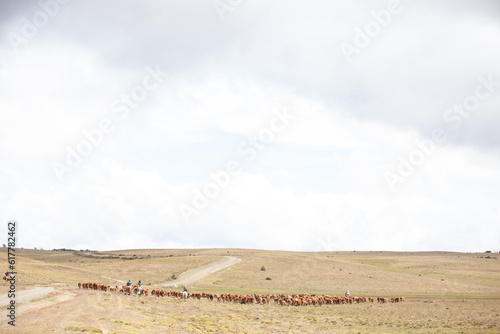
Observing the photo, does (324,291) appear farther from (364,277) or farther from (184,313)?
(184,313)

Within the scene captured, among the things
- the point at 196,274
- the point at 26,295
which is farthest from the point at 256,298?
the point at 196,274

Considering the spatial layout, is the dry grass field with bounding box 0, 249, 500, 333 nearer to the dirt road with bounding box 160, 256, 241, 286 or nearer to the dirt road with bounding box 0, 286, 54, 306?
the dirt road with bounding box 0, 286, 54, 306

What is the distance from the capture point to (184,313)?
38.0m

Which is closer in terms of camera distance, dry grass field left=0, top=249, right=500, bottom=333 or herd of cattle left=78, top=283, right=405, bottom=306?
dry grass field left=0, top=249, right=500, bottom=333

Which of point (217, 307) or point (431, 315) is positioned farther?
point (217, 307)

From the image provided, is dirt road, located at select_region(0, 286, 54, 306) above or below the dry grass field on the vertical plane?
above

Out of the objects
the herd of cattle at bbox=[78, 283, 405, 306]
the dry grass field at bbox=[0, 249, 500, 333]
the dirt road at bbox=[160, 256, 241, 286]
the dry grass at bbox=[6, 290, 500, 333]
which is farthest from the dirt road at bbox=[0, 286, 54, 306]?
the dirt road at bbox=[160, 256, 241, 286]

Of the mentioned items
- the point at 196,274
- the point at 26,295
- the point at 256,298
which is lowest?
the point at 256,298

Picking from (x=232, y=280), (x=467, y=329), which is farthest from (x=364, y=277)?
(x=467, y=329)

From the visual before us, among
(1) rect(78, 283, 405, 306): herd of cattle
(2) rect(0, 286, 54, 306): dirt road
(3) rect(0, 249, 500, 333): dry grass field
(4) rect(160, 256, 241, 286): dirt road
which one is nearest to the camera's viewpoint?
(3) rect(0, 249, 500, 333): dry grass field

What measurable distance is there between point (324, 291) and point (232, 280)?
60.8 ft

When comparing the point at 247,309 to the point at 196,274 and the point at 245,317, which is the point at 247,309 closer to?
the point at 245,317

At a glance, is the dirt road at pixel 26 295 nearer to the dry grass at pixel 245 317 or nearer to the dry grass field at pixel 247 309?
the dry grass field at pixel 247 309

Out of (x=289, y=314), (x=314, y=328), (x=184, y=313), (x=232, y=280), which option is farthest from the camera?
(x=232, y=280)
